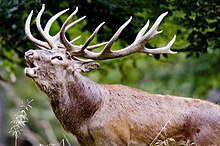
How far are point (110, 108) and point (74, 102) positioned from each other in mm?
364

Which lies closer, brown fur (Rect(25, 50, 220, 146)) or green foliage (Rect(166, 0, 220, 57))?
brown fur (Rect(25, 50, 220, 146))

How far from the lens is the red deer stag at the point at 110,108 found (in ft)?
24.1

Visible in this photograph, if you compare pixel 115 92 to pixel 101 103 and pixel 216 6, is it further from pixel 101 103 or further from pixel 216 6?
pixel 216 6

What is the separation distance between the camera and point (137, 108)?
24.7 feet

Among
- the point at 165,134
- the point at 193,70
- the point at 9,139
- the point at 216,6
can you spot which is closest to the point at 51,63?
the point at 165,134

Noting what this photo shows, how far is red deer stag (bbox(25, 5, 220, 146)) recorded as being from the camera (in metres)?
7.33

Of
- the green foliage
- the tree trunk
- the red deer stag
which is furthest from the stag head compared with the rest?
the tree trunk

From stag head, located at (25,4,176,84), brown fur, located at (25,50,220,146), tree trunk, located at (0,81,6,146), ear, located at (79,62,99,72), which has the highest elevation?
stag head, located at (25,4,176,84)

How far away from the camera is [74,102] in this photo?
24.7 ft

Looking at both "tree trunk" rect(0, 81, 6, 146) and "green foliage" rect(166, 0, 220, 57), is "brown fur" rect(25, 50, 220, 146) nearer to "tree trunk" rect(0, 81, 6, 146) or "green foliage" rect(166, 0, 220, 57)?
"green foliage" rect(166, 0, 220, 57)

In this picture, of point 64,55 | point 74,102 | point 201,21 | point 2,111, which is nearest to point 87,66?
point 64,55

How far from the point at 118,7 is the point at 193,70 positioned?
22.0ft

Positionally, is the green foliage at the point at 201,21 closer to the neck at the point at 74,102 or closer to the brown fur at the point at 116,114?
the brown fur at the point at 116,114

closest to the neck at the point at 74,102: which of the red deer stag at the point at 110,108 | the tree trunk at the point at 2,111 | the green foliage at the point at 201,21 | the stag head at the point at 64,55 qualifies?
the red deer stag at the point at 110,108
